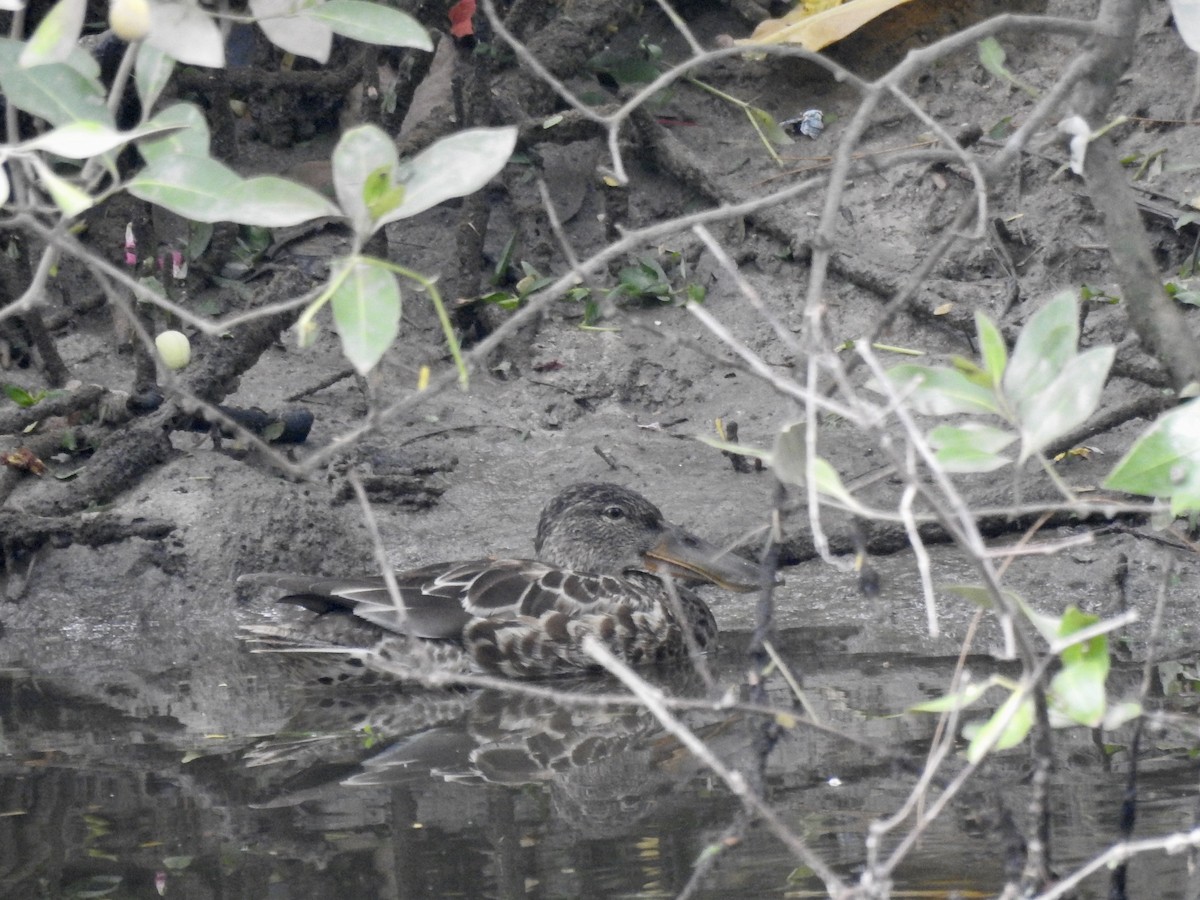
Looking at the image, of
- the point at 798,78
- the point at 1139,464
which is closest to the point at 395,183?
the point at 1139,464

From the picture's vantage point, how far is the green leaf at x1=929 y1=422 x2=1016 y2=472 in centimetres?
212

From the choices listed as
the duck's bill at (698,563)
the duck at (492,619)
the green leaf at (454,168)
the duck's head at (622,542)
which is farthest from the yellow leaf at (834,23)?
the green leaf at (454,168)

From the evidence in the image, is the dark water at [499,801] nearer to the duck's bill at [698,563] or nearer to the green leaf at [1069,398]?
the green leaf at [1069,398]

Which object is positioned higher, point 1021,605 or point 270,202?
point 270,202

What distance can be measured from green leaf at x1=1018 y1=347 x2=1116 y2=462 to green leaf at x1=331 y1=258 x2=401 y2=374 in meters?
0.86

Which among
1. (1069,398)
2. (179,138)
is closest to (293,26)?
(179,138)

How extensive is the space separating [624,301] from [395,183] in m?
5.90

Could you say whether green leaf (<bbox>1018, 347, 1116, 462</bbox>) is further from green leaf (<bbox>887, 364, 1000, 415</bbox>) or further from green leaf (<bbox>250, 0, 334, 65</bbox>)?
green leaf (<bbox>250, 0, 334, 65</bbox>)

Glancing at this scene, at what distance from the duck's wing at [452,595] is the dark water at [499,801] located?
732 mm

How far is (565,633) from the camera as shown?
19.5 feet

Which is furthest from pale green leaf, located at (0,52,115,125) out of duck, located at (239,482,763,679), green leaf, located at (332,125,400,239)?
duck, located at (239,482,763,679)

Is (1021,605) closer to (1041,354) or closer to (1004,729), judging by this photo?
(1004,729)

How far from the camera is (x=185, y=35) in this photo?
2217 millimetres

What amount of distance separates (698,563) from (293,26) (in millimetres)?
4238
